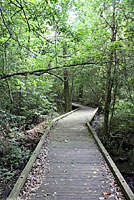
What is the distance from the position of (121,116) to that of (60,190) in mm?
5825

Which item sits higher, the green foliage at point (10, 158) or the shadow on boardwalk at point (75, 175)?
the shadow on boardwalk at point (75, 175)

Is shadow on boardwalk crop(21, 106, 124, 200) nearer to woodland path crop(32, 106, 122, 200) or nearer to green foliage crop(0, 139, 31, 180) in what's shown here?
woodland path crop(32, 106, 122, 200)

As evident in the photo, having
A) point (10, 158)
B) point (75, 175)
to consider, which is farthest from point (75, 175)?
point (10, 158)

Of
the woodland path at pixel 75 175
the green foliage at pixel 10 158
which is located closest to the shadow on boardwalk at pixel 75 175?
the woodland path at pixel 75 175

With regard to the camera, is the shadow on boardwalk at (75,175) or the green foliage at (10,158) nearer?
the shadow on boardwalk at (75,175)

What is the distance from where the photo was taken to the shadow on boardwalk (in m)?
2.95

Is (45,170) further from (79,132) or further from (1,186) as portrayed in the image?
(79,132)

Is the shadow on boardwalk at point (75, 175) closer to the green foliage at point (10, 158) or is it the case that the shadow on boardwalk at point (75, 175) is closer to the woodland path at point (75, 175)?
the woodland path at point (75, 175)

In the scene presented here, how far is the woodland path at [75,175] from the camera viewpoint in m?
2.95

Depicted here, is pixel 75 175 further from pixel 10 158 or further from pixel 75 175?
pixel 10 158

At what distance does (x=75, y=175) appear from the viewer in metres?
3.62

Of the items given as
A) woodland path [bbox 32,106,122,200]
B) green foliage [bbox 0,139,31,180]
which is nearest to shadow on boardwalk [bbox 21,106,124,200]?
woodland path [bbox 32,106,122,200]

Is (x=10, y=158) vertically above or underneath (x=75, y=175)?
underneath

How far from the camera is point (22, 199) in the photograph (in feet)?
9.08
